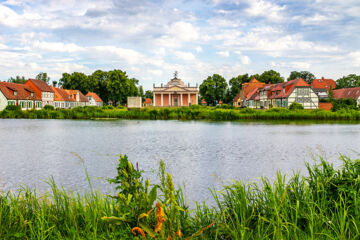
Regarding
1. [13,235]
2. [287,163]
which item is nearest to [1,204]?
[13,235]

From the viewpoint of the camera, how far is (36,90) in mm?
86375

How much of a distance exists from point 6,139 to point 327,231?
2737 cm

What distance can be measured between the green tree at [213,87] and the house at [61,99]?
4081cm

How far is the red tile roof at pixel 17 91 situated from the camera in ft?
234

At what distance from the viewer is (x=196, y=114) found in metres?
58.2

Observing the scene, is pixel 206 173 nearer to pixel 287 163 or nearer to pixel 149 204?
pixel 287 163

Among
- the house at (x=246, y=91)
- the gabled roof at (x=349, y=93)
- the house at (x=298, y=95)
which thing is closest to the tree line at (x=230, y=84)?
the house at (x=246, y=91)

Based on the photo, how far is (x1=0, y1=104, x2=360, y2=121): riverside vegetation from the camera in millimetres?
54000

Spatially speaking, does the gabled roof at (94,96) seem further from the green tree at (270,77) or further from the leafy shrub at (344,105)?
the leafy shrub at (344,105)

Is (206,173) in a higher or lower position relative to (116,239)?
lower

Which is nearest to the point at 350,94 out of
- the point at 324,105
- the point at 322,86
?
the point at 324,105

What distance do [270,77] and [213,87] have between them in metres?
22.0

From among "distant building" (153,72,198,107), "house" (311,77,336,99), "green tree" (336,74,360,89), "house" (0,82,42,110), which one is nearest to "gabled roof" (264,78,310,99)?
"house" (311,77,336,99)

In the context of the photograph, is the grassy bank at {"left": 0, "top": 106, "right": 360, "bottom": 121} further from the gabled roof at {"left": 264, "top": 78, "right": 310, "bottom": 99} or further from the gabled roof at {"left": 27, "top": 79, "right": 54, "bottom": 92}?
the gabled roof at {"left": 27, "top": 79, "right": 54, "bottom": 92}
